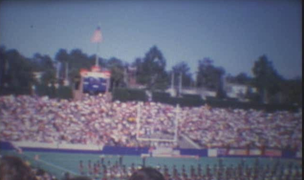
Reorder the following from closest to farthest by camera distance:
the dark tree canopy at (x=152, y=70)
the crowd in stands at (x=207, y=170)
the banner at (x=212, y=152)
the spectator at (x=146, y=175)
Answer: the spectator at (x=146, y=175) → the crowd in stands at (x=207, y=170) → the dark tree canopy at (x=152, y=70) → the banner at (x=212, y=152)

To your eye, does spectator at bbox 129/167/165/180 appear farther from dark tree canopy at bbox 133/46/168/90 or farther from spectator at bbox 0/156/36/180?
dark tree canopy at bbox 133/46/168/90

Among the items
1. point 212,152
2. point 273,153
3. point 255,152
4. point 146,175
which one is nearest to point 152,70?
point 212,152

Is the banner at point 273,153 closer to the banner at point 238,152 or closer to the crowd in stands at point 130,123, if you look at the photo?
the crowd in stands at point 130,123

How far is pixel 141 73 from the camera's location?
328 centimetres

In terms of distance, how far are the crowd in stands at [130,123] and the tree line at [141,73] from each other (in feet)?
0.70

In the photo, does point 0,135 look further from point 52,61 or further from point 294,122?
point 294,122

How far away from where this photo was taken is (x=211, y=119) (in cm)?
324

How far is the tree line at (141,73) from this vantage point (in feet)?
10.2

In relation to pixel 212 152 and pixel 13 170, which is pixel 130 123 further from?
pixel 13 170

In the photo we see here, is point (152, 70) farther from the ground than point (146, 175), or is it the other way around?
point (152, 70)

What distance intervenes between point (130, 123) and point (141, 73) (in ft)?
1.95

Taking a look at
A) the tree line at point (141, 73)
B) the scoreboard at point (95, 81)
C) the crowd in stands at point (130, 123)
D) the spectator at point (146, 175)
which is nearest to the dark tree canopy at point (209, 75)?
the tree line at point (141, 73)

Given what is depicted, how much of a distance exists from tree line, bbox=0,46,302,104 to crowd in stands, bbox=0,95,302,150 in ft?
0.70

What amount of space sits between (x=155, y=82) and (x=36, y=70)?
1318 mm
